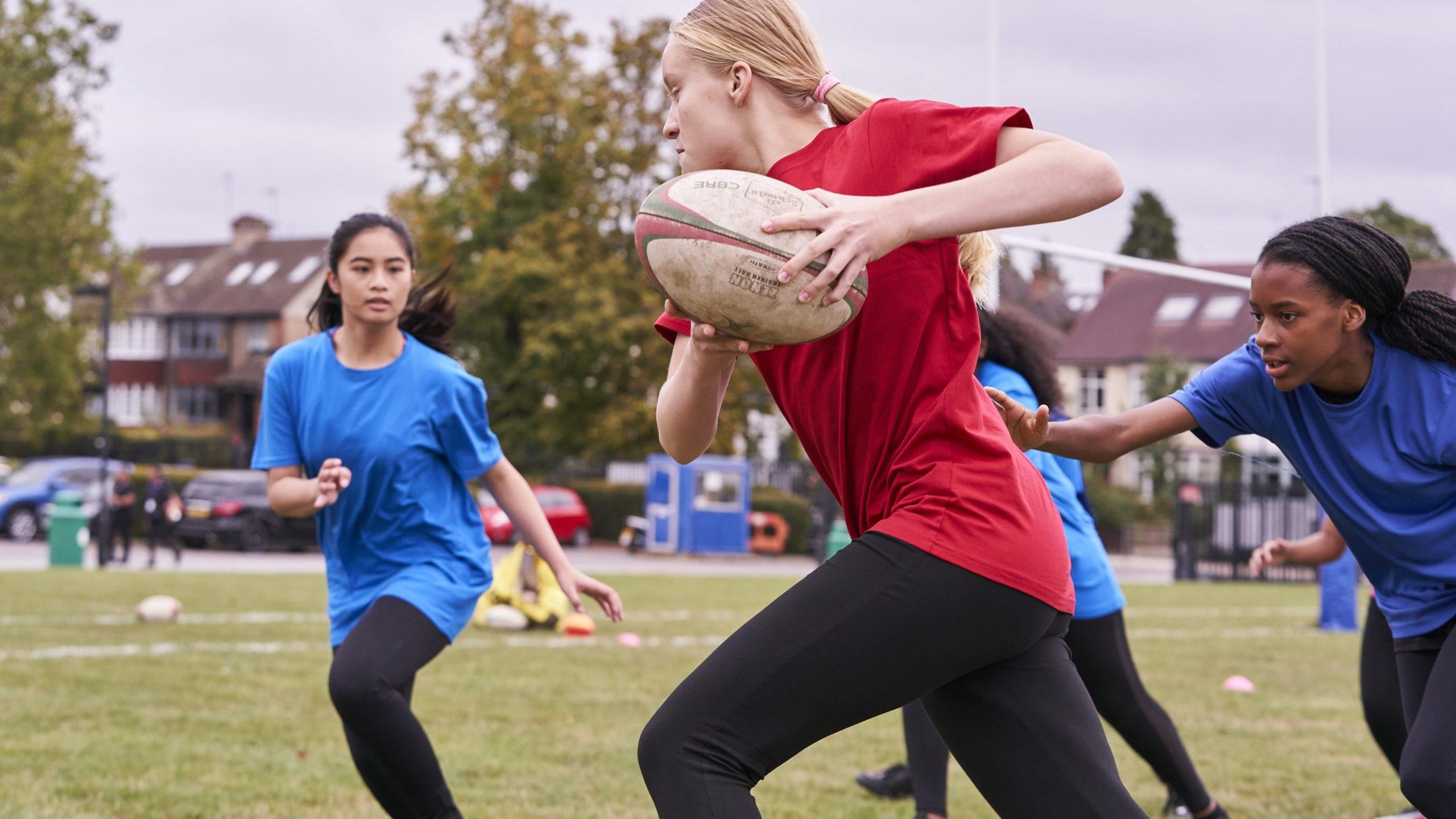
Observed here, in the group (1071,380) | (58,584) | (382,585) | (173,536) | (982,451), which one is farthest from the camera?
(1071,380)

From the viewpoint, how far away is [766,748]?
2.53 m

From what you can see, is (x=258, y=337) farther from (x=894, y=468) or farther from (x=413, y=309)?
(x=894, y=468)

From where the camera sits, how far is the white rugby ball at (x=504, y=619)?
558 inches

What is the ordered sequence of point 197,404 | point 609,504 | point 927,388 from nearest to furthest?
1. point 927,388
2. point 609,504
3. point 197,404

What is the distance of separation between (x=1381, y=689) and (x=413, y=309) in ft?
12.0

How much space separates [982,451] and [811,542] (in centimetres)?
3042

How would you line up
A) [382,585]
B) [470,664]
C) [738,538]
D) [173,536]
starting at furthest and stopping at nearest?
[738,538] < [173,536] < [470,664] < [382,585]

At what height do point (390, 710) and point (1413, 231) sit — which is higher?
point (1413, 231)

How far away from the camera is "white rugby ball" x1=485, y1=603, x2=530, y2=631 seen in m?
14.2

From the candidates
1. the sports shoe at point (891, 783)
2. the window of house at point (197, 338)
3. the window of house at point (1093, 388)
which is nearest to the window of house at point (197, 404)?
the window of house at point (197, 338)

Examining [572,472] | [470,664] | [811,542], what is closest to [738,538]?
[811,542]

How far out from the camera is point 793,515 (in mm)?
34688

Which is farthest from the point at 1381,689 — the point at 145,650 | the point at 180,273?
the point at 180,273

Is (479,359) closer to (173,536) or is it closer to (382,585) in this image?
(173,536)
